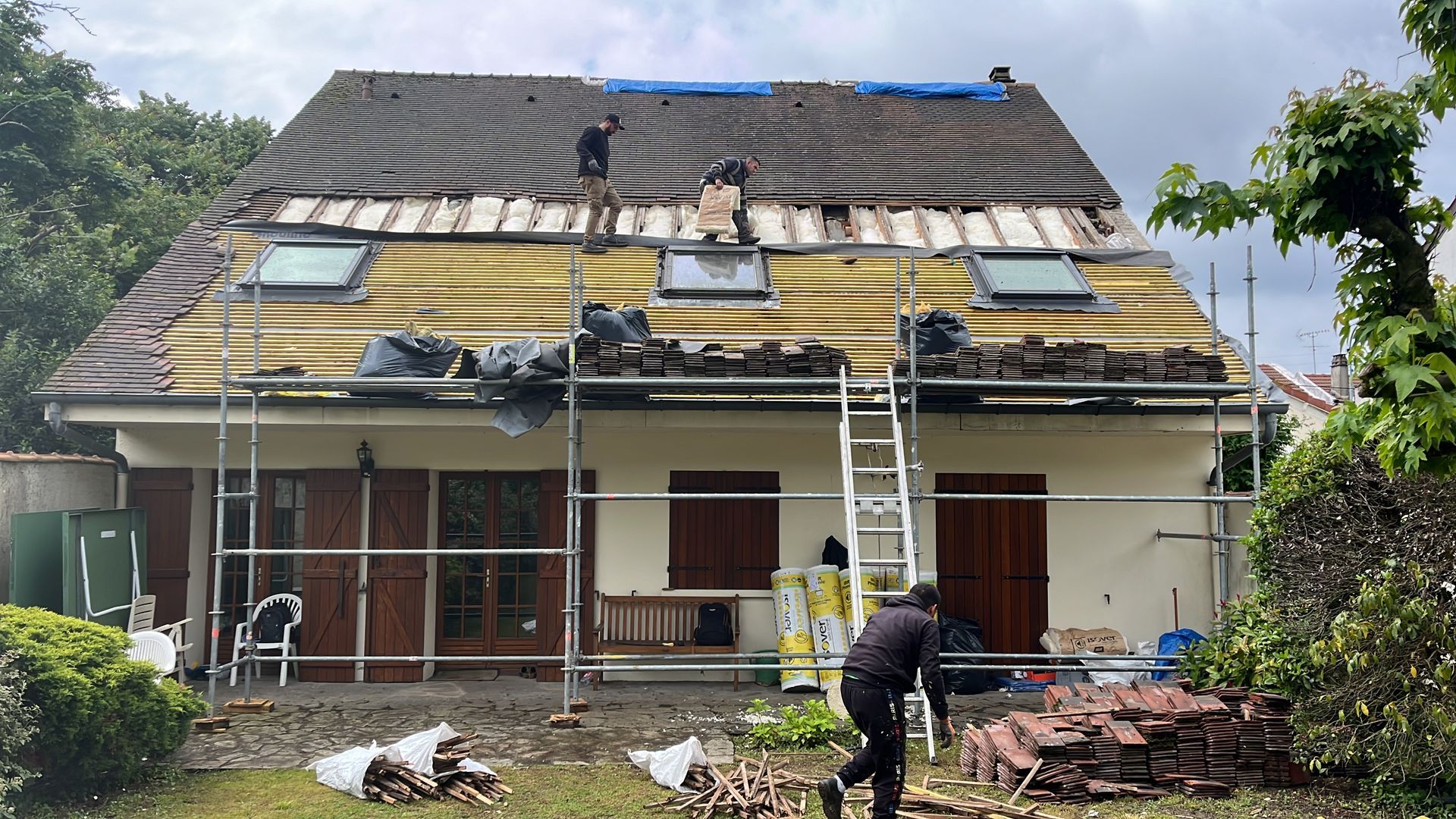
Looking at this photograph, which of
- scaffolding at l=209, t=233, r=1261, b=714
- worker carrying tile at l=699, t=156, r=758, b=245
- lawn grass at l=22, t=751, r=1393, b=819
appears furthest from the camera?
worker carrying tile at l=699, t=156, r=758, b=245

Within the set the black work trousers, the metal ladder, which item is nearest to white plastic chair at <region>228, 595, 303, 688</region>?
the metal ladder

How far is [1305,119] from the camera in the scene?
4664mm

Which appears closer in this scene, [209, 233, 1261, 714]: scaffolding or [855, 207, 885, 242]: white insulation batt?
[209, 233, 1261, 714]: scaffolding

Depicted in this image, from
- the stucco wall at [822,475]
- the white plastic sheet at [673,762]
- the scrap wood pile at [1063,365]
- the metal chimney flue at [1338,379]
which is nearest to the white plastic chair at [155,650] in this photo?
the stucco wall at [822,475]

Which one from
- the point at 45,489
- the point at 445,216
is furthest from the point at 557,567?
the point at 445,216

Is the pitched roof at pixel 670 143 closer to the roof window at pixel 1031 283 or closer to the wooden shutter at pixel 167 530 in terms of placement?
the roof window at pixel 1031 283

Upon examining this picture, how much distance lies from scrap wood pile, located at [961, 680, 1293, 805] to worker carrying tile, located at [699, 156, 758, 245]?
6.74 metres

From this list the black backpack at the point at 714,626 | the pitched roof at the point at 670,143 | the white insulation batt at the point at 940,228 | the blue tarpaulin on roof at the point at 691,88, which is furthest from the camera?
the blue tarpaulin on roof at the point at 691,88

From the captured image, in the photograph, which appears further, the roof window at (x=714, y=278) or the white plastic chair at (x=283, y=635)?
the roof window at (x=714, y=278)

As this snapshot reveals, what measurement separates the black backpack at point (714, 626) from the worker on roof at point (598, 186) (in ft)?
14.6

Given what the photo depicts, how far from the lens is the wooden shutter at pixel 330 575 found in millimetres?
9844

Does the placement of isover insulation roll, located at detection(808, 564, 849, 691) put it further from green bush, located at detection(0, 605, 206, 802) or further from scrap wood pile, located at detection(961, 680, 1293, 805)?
green bush, located at detection(0, 605, 206, 802)

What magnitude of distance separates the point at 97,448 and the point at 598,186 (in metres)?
6.87

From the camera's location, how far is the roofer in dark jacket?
5.47 meters
